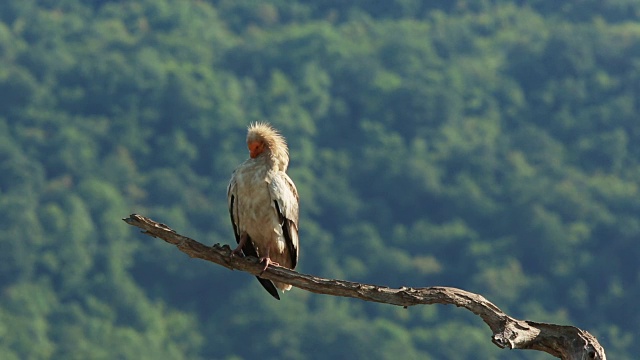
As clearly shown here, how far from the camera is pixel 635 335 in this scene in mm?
68750

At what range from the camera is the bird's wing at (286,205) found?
12.9 metres

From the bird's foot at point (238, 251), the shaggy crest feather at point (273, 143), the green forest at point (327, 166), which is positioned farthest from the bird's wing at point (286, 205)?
the green forest at point (327, 166)

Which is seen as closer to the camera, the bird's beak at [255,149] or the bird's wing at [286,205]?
the bird's wing at [286,205]

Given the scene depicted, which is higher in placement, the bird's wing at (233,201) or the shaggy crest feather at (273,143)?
the shaggy crest feather at (273,143)

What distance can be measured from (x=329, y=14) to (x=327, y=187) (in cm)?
2029

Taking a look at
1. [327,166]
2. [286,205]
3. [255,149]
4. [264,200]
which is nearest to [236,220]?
[264,200]

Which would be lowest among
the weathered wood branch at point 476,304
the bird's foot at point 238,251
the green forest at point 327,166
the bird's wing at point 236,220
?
the weathered wood branch at point 476,304

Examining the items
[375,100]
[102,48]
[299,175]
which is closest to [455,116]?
[375,100]

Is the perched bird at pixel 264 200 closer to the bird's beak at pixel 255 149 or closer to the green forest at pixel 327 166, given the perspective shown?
the bird's beak at pixel 255 149

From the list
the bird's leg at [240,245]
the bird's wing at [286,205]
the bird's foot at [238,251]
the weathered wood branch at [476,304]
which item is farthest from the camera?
the bird's wing at [286,205]

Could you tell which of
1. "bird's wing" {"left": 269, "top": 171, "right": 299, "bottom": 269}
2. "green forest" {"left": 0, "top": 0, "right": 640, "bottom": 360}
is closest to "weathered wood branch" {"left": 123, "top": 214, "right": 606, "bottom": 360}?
"bird's wing" {"left": 269, "top": 171, "right": 299, "bottom": 269}

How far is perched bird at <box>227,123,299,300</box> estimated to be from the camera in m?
12.9

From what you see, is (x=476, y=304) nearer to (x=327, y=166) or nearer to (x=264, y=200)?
(x=264, y=200)

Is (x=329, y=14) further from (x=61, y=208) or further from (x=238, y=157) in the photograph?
(x=61, y=208)
